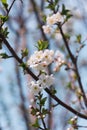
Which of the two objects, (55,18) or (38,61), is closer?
(38,61)

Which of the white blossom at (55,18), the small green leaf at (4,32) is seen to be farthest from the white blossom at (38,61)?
the white blossom at (55,18)

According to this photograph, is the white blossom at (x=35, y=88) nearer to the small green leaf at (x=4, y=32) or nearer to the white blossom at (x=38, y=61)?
the white blossom at (x=38, y=61)

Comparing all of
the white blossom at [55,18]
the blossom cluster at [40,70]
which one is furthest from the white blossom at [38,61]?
the white blossom at [55,18]

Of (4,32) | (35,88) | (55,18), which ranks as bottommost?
(35,88)

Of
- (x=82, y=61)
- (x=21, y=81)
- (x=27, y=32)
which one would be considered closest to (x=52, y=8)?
(x=21, y=81)

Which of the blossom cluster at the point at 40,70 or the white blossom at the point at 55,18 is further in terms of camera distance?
the white blossom at the point at 55,18

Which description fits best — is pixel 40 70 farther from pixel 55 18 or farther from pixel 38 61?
pixel 55 18

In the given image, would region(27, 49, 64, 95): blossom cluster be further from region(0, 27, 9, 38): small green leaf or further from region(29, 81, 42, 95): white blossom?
region(0, 27, 9, 38): small green leaf

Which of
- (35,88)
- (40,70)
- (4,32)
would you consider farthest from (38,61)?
(4,32)

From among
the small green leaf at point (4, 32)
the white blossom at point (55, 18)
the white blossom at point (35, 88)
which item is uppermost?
the small green leaf at point (4, 32)

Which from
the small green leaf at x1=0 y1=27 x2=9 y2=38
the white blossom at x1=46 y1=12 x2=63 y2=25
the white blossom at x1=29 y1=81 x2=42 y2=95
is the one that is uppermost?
the small green leaf at x1=0 y1=27 x2=9 y2=38

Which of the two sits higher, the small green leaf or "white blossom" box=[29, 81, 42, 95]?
the small green leaf

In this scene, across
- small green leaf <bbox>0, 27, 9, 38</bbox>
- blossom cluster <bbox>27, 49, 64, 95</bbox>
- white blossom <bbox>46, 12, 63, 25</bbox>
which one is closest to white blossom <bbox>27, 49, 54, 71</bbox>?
blossom cluster <bbox>27, 49, 64, 95</bbox>

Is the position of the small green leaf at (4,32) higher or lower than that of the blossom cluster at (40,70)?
higher
